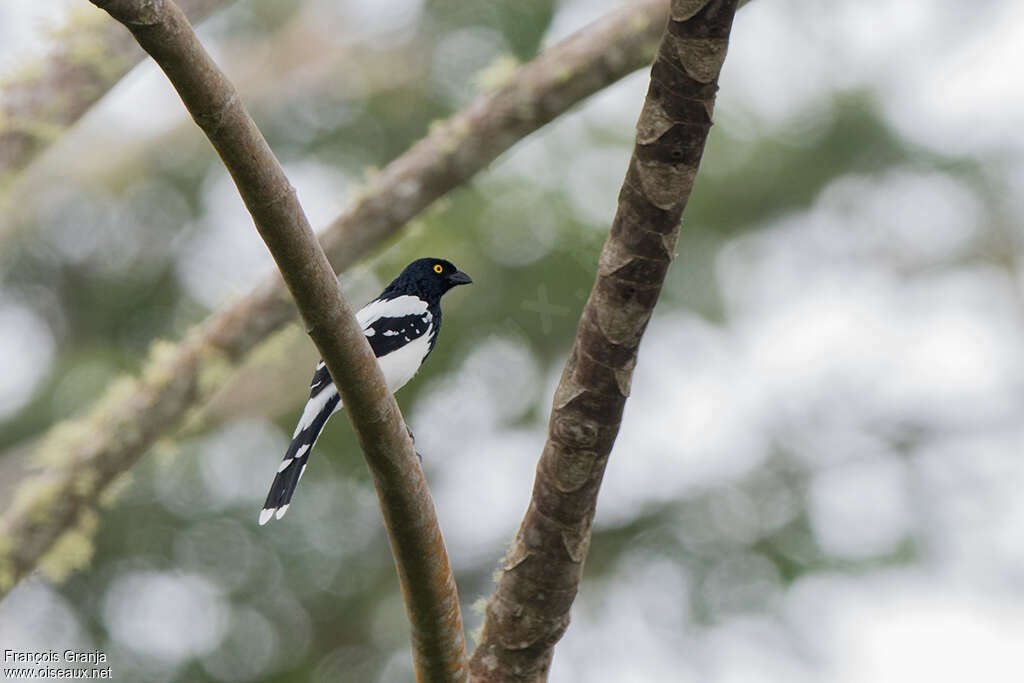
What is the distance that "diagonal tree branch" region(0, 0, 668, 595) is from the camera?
422 cm

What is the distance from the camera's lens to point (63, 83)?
441 cm

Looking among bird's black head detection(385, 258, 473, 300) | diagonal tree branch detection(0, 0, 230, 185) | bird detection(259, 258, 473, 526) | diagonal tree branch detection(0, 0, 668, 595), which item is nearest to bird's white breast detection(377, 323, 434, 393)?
bird detection(259, 258, 473, 526)

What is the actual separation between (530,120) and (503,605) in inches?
88.5

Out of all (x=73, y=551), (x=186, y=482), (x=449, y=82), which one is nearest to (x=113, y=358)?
(x=186, y=482)

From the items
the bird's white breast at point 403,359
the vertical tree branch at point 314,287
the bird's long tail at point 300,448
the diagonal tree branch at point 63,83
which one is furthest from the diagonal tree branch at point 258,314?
the vertical tree branch at point 314,287

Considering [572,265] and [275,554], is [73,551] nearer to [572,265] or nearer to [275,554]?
[275,554]

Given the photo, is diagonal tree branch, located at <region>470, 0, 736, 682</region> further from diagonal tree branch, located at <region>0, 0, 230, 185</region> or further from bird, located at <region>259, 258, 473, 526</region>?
diagonal tree branch, located at <region>0, 0, 230, 185</region>

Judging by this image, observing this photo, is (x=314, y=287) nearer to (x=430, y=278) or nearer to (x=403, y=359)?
(x=403, y=359)

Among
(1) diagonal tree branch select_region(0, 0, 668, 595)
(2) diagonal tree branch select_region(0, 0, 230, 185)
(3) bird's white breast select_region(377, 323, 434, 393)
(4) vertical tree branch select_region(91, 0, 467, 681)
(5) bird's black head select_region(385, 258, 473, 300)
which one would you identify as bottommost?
(4) vertical tree branch select_region(91, 0, 467, 681)

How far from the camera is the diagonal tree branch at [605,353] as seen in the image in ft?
7.21

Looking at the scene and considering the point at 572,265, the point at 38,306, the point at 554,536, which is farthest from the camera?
the point at 38,306

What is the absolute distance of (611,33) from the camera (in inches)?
164

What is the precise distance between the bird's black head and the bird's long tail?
427 mm

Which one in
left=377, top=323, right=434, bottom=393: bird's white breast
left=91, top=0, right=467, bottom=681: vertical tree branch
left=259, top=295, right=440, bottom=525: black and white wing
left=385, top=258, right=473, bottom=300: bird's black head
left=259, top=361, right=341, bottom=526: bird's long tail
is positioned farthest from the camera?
left=385, top=258, right=473, bottom=300: bird's black head
